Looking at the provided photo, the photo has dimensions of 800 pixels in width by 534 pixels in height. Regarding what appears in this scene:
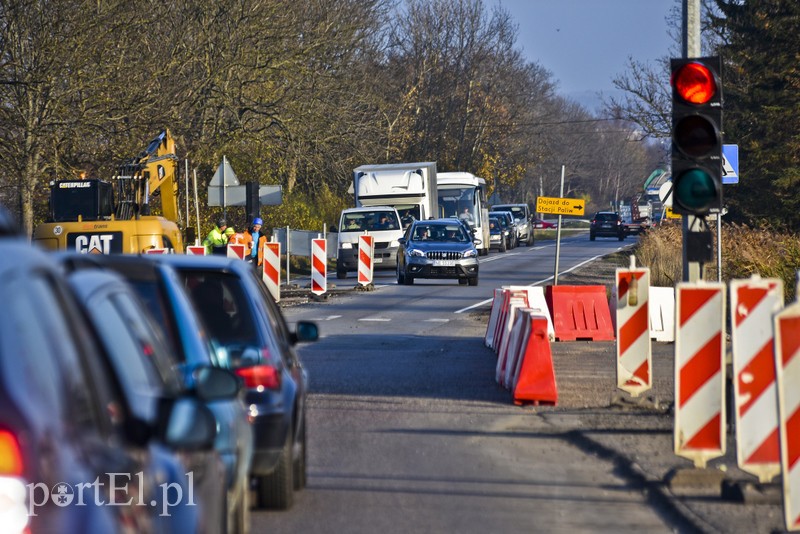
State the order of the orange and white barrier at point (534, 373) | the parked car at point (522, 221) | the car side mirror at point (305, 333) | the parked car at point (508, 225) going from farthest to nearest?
the parked car at point (522, 221) → the parked car at point (508, 225) → the orange and white barrier at point (534, 373) → the car side mirror at point (305, 333)

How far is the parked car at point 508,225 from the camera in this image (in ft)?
224

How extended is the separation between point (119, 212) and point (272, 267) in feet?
16.4

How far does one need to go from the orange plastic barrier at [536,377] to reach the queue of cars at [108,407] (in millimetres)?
6918

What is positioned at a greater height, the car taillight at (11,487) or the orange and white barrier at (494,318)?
the car taillight at (11,487)

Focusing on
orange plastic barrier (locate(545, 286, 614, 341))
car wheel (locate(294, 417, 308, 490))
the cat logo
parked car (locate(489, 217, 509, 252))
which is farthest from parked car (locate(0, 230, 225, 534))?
parked car (locate(489, 217, 509, 252))

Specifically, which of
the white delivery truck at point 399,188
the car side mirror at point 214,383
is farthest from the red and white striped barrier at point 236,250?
the car side mirror at point 214,383

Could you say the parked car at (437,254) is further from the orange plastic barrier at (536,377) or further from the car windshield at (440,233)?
the orange plastic barrier at (536,377)

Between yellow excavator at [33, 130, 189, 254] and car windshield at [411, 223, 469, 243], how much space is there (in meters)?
6.27

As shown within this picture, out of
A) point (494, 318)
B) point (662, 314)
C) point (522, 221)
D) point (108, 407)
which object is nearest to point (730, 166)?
point (662, 314)

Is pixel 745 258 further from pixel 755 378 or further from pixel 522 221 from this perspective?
pixel 522 221

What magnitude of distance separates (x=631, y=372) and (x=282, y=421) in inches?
233

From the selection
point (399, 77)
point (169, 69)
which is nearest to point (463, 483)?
point (169, 69)

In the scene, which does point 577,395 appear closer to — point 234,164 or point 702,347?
point 702,347

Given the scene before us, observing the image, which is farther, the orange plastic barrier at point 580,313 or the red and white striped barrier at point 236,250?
the red and white striped barrier at point 236,250
